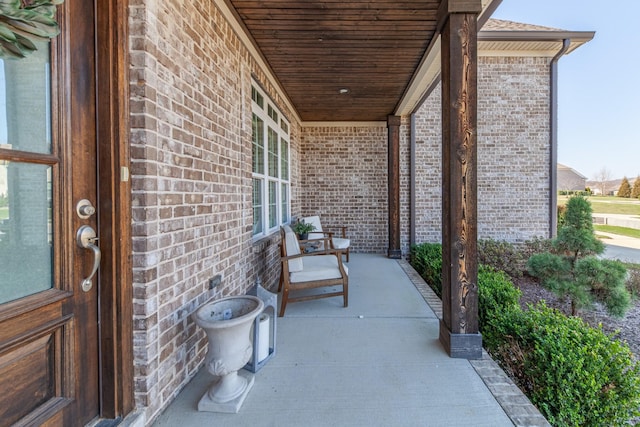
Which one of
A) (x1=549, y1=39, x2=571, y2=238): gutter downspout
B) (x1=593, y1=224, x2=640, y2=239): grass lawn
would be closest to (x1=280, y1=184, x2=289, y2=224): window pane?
(x1=549, y1=39, x2=571, y2=238): gutter downspout

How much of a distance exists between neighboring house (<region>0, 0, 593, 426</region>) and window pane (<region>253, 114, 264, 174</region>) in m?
0.04

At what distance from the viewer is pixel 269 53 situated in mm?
3424

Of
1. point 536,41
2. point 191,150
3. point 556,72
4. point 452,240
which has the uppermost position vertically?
point 536,41

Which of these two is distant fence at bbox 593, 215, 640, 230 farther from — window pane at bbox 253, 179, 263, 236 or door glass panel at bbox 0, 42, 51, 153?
door glass panel at bbox 0, 42, 51, 153

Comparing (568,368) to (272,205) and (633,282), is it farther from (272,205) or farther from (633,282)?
(633,282)

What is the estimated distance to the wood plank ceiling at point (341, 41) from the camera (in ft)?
8.48

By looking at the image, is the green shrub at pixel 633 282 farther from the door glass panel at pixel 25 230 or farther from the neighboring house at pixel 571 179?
the neighboring house at pixel 571 179

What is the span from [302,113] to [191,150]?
14.4 feet

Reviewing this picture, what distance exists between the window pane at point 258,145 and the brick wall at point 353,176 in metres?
2.73

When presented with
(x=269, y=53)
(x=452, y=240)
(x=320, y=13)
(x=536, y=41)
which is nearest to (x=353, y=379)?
(x=452, y=240)

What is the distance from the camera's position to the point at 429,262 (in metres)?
4.90

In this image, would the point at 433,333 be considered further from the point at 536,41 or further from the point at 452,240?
the point at 536,41

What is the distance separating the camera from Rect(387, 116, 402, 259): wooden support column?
5918mm

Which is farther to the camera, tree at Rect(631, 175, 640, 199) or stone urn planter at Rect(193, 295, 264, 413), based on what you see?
tree at Rect(631, 175, 640, 199)
